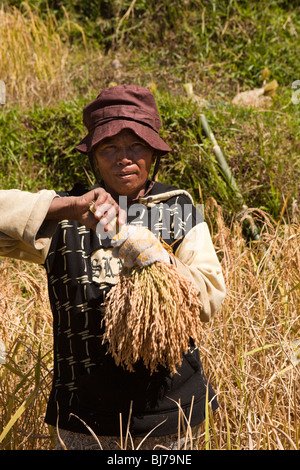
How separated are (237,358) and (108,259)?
1073 mm

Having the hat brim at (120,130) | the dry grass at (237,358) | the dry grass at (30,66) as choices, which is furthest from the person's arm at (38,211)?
the dry grass at (30,66)

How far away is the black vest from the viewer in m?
2.17

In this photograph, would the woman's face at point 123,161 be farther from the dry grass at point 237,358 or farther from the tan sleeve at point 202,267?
the dry grass at point 237,358

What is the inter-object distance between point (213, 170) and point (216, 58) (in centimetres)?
235

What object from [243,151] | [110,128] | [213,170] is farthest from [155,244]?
[243,151]

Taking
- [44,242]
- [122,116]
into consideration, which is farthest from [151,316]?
[122,116]

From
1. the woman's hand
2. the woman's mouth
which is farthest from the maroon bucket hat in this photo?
the woman's hand

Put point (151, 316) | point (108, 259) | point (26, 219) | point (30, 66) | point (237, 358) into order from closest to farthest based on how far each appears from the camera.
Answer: point (151, 316)
point (26, 219)
point (108, 259)
point (237, 358)
point (30, 66)

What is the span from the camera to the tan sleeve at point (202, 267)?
7.04 ft

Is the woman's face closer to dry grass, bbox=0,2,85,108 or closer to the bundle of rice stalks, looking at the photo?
the bundle of rice stalks

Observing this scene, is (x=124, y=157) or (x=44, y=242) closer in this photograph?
(x=44, y=242)

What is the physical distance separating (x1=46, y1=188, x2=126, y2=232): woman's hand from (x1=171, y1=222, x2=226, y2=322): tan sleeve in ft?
0.75

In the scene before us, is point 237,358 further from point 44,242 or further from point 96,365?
point 44,242

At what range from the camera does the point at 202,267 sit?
7.25 ft
